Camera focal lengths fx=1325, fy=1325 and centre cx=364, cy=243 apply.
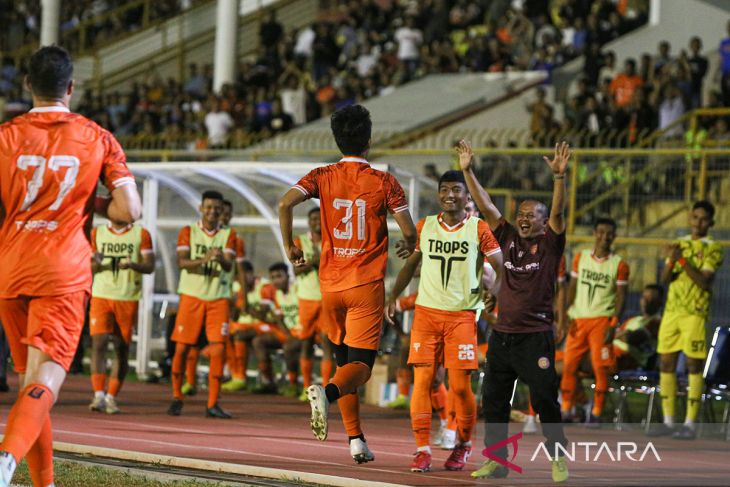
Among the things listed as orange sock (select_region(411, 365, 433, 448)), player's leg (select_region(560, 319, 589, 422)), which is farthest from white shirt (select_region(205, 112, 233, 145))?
orange sock (select_region(411, 365, 433, 448))

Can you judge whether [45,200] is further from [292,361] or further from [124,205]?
[292,361]

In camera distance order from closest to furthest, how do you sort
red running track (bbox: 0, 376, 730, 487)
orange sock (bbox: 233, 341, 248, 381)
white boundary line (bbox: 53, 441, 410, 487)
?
1. white boundary line (bbox: 53, 441, 410, 487)
2. red running track (bbox: 0, 376, 730, 487)
3. orange sock (bbox: 233, 341, 248, 381)

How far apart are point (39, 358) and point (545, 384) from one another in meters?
3.81

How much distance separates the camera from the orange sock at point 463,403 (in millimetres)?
9547

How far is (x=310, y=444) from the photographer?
1122 cm

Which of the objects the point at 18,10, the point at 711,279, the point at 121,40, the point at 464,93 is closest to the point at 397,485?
the point at 711,279

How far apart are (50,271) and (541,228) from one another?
4.04 m

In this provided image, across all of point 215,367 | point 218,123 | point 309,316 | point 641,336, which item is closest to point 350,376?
point 215,367

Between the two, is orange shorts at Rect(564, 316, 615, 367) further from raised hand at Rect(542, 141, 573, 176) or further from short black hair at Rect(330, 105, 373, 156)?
short black hair at Rect(330, 105, 373, 156)

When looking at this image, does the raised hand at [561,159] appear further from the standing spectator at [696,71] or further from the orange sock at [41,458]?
the standing spectator at [696,71]

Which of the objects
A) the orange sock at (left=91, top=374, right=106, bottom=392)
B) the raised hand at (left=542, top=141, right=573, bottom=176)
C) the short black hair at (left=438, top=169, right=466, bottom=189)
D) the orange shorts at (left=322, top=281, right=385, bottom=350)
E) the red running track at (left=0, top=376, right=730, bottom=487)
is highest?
the raised hand at (left=542, top=141, right=573, bottom=176)

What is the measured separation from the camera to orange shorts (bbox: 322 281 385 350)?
888cm

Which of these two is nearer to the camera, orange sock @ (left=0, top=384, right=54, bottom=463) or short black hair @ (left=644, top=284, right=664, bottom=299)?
orange sock @ (left=0, top=384, right=54, bottom=463)

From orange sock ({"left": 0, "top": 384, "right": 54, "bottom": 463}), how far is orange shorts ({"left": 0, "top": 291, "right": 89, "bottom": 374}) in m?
0.20
